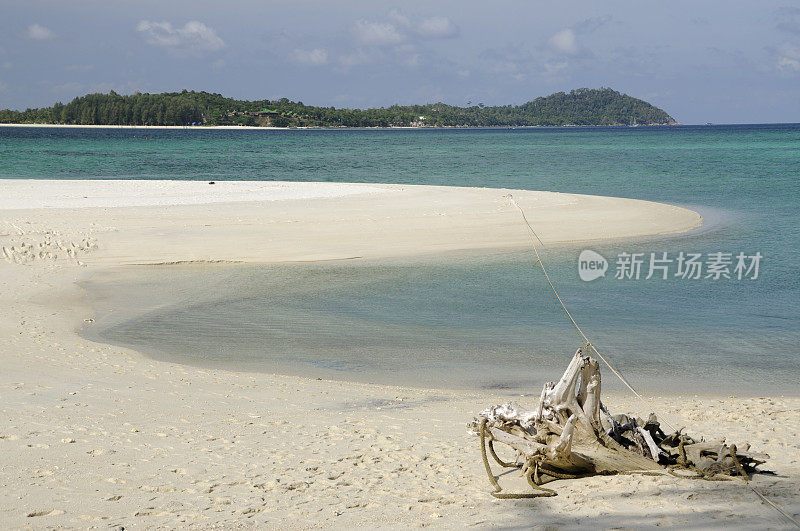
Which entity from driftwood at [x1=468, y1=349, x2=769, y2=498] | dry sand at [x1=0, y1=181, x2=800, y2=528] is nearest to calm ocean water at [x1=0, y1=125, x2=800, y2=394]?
dry sand at [x1=0, y1=181, x2=800, y2=528]

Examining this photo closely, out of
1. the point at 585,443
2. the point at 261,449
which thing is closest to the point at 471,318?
the point at 261,449

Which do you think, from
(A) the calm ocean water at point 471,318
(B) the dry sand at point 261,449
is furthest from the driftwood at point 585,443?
Result: (A) the calm ocean water at point 471,318

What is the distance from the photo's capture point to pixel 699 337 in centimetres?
1008

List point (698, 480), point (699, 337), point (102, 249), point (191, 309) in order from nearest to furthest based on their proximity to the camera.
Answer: point (698, 480) < point (699, 337) < point (191, 309) < point (102, 249)

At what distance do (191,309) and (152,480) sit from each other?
6.70 meters

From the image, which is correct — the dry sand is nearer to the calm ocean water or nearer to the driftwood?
the driftwood

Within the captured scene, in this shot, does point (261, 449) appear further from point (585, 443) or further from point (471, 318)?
point (471, 318)

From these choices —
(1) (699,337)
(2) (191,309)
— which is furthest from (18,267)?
(1) (699,337)

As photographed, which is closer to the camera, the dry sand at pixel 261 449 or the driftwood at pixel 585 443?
the dry sand at pixel 261 449

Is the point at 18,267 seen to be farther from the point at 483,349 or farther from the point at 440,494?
the point at 440,494

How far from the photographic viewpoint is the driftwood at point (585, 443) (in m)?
4.97

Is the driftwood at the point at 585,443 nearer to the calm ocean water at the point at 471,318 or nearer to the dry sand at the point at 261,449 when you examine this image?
the dry sand at the point at 261,449

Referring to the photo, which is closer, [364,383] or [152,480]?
[152,480]

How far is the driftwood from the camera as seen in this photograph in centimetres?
497
